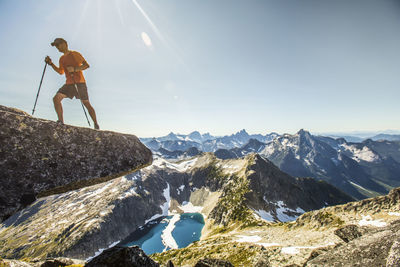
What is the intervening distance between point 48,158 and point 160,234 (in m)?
199

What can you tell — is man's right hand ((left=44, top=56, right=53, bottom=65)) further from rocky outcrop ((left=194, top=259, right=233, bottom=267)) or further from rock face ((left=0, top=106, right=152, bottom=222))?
rocky outcrop ((left=194, top=259, right=233, bottom=267))

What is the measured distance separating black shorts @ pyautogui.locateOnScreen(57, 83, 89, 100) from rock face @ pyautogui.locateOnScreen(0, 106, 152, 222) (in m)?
2.16

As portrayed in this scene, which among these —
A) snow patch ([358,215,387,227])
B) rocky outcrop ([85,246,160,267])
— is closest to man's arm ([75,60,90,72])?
rocky outcrop ([85,246,160,267])

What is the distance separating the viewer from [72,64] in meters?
9.37

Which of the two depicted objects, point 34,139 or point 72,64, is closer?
point 34,139

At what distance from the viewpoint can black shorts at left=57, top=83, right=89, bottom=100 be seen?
906 cm

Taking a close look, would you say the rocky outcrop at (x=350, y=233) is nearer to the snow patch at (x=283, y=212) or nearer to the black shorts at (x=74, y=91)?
the black shorts at (x=74, y=91)

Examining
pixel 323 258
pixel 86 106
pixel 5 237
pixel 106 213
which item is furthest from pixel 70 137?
pixel 5 237

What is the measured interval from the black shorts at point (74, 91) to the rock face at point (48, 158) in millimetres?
2163

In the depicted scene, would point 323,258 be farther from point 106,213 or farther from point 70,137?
point 106,213

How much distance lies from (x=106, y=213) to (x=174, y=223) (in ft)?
236

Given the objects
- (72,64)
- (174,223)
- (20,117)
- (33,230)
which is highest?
(72,64)

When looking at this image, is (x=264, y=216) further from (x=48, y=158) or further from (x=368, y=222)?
(x=48, y=158)

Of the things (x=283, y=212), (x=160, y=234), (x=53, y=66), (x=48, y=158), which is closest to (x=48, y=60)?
(x=53, y=66)
